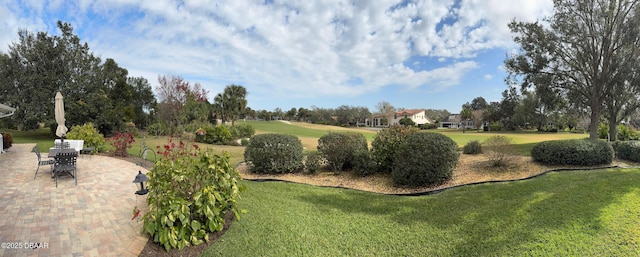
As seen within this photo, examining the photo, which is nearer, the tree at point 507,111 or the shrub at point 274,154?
the shrub at point 274,154

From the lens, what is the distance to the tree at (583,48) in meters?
12.9

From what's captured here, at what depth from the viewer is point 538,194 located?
5.11 meters

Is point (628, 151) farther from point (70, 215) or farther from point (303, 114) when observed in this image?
point (303, 114)

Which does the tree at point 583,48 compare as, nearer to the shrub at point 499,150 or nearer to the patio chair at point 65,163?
the shrub at point 499,150

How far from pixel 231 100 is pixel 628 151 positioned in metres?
39.6

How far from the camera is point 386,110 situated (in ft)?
235

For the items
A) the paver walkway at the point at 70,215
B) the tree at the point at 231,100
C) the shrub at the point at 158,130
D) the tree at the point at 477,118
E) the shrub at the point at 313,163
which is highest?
the tree at the point at 231,100

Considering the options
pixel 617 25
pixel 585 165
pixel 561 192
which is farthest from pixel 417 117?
pixel 561 192

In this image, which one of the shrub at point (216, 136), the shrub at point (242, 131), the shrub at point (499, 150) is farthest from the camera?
the shrub at point (242, 131)

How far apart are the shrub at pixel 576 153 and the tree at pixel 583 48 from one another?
732 centimetres

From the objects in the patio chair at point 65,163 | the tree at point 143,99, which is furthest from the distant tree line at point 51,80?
the patio chair at point 65,163

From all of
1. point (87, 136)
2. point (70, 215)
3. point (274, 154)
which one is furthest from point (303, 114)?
point (70, 215)

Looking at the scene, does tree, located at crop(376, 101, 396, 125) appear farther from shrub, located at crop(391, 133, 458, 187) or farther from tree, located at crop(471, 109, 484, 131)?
shrub, located at crop(391, 133, 458, 187)

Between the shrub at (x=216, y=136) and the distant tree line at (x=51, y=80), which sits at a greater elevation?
the distant tree line at (x=51, y=80)
